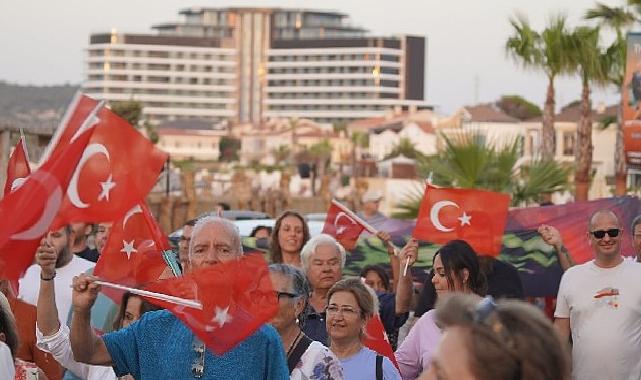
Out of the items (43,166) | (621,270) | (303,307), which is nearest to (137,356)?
(43,166)

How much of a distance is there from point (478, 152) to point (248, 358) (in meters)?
18.5

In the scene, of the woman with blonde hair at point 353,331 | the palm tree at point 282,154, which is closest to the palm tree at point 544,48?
the woman with blonde hair at point 353,331

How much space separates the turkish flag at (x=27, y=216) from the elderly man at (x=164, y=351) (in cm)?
28

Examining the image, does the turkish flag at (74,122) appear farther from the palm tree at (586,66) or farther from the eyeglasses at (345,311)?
the palm tree at (586,66)

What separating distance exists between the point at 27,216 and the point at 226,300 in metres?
0.79

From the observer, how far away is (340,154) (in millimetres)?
161000

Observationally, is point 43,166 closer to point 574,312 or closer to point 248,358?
point 248,358

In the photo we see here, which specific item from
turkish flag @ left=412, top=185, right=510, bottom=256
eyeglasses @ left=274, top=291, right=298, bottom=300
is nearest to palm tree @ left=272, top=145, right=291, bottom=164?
turkish flag @ left=412, top=185, right=510, bottom=256

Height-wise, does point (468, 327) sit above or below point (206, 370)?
above

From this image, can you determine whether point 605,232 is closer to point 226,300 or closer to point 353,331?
point 353,331

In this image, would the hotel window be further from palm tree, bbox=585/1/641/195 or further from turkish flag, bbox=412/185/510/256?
turkish flag, bbox=412/185/510/256

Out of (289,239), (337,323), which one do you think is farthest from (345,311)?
(289,239)

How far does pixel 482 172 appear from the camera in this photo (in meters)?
24.5

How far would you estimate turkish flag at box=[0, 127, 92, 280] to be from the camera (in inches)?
242
